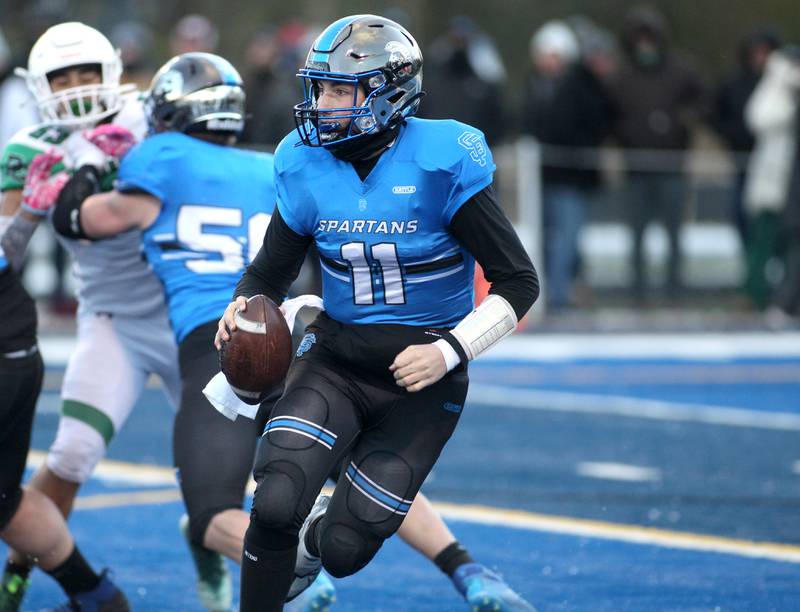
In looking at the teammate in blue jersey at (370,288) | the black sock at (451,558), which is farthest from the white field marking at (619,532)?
the teammate in blue jersey at (370,288)

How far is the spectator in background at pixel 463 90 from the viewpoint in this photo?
14.1m

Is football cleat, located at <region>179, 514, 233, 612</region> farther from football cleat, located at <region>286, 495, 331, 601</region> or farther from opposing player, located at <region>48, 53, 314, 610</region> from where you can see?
football cleat, located at <region>286, 495, 331, 601</region>

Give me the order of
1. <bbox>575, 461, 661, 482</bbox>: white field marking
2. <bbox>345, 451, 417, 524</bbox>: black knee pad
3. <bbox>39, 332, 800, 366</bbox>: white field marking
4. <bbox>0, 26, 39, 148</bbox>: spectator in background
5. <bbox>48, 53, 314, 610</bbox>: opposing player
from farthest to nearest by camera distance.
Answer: <bbox>39, 332, 800, 366</bbox>: white field marking < <bbox>0, 26, 39, 148</bbox>: spectator in background < <bbox>575, 461, 661, 482</bbox>: white field marking < <bbox>48, 53, 314, 610</bbox>: opposing player < <bbox>345, 451, 417, 524</bbox>: black knee pad

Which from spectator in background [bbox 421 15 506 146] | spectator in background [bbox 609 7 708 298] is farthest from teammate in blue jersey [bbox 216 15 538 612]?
spectator in background [bbox 609 7 708 298]

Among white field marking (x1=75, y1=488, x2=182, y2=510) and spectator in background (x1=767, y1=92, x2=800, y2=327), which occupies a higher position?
white field marking (x1=75, y1=488, x2=182, y2=510)

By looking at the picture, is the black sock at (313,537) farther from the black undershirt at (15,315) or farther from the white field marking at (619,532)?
the white field marking at (619,532)

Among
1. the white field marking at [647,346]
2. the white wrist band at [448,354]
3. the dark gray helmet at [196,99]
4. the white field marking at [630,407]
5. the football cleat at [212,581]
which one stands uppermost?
the dark gray helmet at [196,99]

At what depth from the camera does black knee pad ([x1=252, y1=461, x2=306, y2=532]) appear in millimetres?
4684

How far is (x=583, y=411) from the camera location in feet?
36.2

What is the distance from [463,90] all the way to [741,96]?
238 cm

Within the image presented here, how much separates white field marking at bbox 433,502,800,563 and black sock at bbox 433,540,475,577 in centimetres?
154

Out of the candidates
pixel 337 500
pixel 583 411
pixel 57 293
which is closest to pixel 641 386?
pixel 583 411

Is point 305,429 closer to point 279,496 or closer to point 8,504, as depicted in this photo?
point 279,496

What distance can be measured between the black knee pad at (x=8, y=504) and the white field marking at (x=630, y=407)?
19.2 ft
